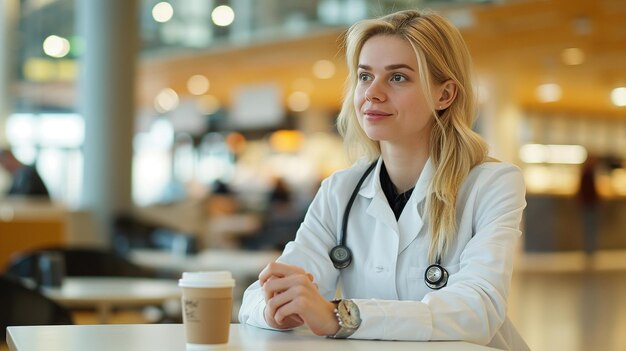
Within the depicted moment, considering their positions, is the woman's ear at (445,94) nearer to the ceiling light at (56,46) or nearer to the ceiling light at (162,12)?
the ceiling light at (162,12)

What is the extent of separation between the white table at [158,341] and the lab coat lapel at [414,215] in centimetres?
33

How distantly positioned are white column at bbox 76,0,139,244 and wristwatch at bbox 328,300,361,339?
756 cm

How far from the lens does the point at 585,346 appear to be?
6.63 m

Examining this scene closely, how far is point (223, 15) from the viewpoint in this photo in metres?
14.8

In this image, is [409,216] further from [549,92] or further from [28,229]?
[549,92]

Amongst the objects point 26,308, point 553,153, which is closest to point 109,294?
point 26,308

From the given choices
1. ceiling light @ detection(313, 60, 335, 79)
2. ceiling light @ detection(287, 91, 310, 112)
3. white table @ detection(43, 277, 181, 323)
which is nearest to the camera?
white table @ detection(43, 277, 181, 323)

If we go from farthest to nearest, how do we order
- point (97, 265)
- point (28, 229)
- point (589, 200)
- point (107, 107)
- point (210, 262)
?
point (589, 200), point (107, 107), point (28, 229), point (210, 262), point (97, 265)

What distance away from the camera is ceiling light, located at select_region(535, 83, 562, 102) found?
17.9 metres

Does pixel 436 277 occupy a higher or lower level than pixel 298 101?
lower

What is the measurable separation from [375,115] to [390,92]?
0.06 metres

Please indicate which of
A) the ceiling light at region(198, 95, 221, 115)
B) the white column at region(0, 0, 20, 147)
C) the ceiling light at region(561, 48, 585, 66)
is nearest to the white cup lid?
the ceiling light at region(561, 48, 585, 66)

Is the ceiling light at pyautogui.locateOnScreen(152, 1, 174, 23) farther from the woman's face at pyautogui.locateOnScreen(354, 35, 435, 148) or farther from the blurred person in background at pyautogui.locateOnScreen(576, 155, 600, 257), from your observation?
the woman's face at pyautogui.locateOnScreen(354, 35, 435, 148)

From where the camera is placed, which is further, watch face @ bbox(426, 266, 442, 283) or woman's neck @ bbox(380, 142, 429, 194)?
woman's neck @ bbox(380, 142, 429, 194)
